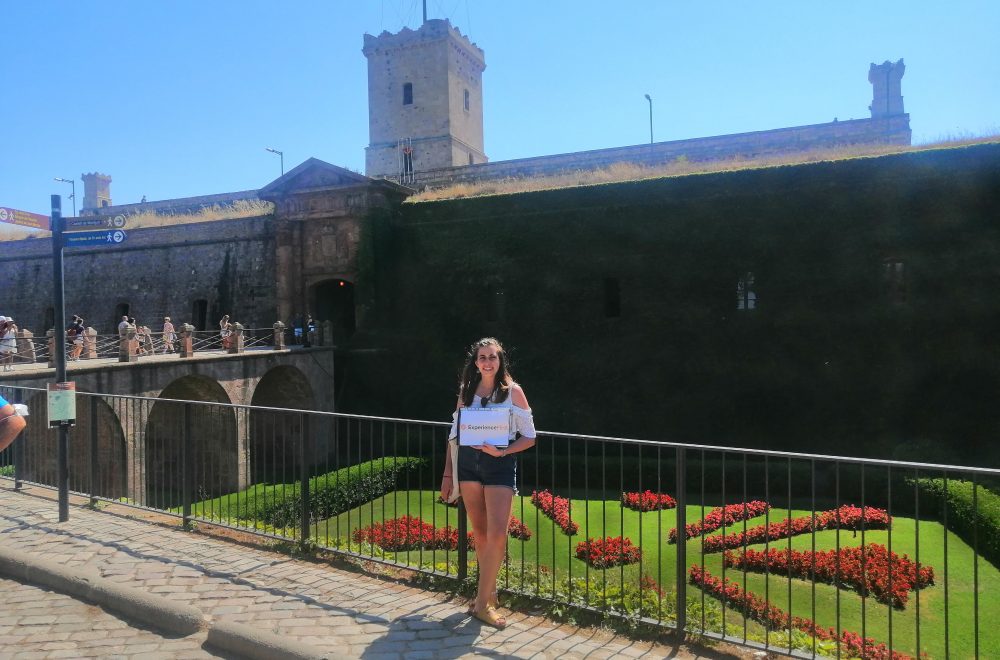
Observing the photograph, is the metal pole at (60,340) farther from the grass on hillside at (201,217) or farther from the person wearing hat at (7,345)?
the grass on hillside at (201,217)

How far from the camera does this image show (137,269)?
28125 mm

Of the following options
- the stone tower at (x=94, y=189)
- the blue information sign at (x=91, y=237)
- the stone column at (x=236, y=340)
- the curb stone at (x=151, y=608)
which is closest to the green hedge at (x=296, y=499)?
the curb stone at (x=151, y=608)

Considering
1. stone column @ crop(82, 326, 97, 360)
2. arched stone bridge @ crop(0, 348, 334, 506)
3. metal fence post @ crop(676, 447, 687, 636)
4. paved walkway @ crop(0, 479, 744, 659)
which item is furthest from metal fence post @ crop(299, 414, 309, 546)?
stone column @ crop(82, 326, 97, 360)

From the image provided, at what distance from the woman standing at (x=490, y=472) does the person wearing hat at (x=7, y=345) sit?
13.9m

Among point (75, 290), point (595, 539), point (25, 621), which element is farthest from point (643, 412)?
point (75, 290)

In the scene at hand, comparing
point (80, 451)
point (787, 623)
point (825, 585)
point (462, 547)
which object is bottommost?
point (825, 585)

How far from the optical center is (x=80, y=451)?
1498 cm

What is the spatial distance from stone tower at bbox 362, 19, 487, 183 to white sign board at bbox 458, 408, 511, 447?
3302cm

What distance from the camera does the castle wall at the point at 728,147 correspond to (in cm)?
2592

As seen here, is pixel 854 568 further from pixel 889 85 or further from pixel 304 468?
pixel 889 85

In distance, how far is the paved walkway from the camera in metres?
4.33

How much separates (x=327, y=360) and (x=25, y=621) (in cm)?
1868

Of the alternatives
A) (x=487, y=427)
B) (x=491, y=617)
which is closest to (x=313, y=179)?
(x=487, y=427)

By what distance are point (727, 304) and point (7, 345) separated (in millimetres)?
16410
